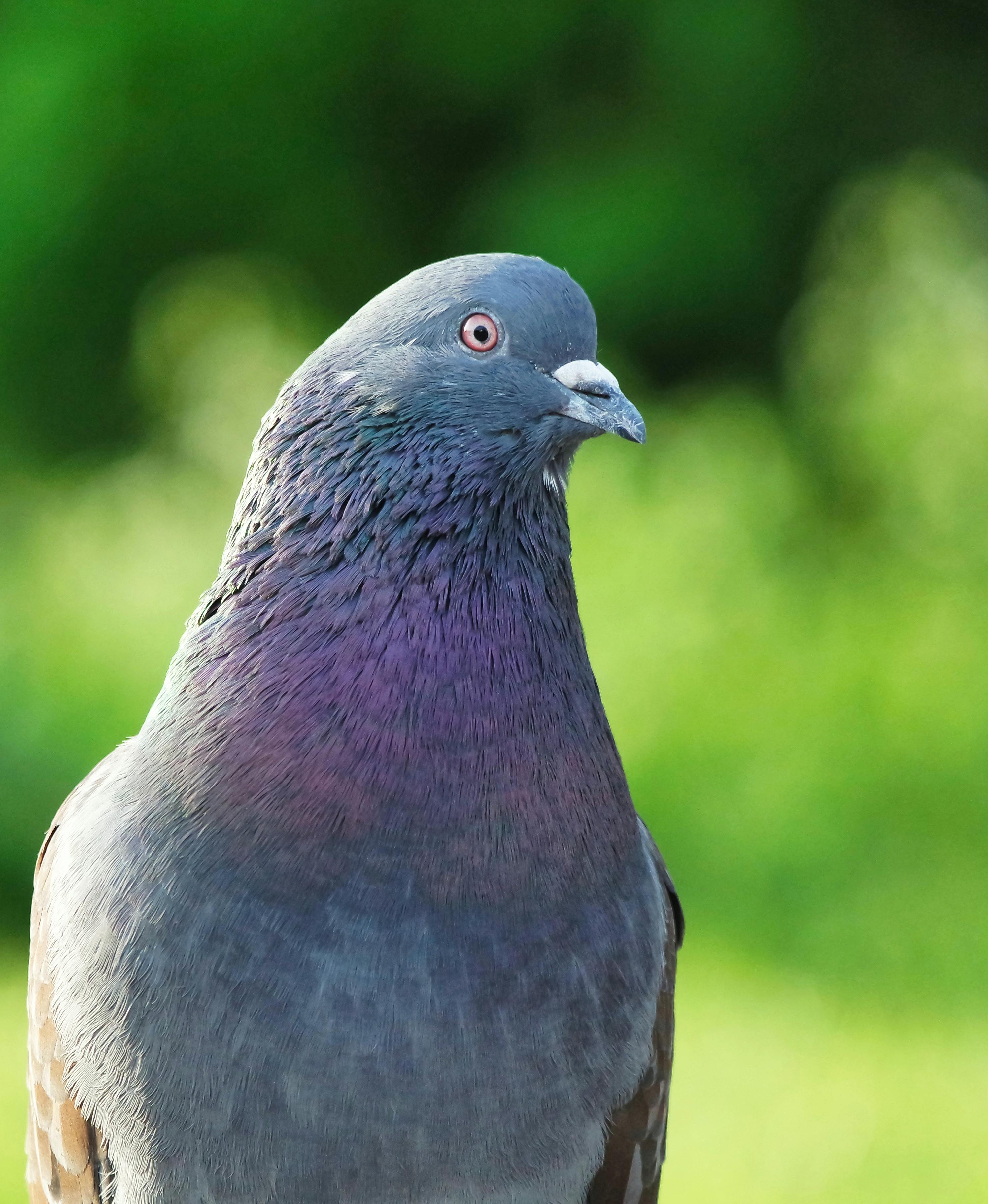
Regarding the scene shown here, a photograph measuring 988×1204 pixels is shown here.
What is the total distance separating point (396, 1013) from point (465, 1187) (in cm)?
29

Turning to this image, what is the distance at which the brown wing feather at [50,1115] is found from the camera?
6.68 ft

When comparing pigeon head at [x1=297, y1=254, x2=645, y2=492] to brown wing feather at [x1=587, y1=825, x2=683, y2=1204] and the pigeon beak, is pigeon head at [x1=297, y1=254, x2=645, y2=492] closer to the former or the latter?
the pigeon beak

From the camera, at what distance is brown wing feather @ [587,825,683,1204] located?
2.09 m

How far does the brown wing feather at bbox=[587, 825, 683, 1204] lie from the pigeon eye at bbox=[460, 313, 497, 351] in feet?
Result: 2.77

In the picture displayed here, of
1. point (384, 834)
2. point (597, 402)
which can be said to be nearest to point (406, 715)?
point (384, 834)

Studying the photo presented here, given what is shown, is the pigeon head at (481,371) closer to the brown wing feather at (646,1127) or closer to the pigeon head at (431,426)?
the pigeon head at (431,426)

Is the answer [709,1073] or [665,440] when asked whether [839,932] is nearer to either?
[709,1073]

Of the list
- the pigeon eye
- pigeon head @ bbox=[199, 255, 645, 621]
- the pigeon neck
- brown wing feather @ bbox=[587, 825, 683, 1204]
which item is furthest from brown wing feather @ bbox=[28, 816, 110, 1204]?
the pigeon eye

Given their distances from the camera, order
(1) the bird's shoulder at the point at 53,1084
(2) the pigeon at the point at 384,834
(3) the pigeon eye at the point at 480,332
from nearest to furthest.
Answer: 1. (2) the pigeon at the point at 384,834
2. (3) the pigeon eye at the point at 480,332
3. (1) the bird's shoulder at the point at 53,1084

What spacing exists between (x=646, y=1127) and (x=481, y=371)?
120 centimetres

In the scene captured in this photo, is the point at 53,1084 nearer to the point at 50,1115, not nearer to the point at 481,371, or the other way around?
the point at 50,1115

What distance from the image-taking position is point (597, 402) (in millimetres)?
1933

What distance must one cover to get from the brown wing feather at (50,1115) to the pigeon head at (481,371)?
92 cm

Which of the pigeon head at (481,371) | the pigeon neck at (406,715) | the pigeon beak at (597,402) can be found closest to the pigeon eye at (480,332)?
the pigeon head at (481,371)
